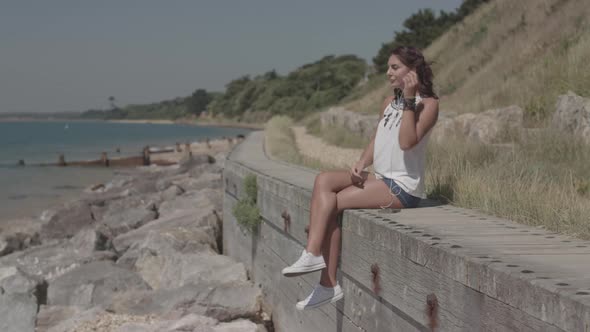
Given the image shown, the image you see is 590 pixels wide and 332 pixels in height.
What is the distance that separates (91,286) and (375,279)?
17.2 feet

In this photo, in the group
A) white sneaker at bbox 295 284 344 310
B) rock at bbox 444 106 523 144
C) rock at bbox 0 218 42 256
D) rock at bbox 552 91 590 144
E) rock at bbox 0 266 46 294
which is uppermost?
rock at bbox 552 91 590 144

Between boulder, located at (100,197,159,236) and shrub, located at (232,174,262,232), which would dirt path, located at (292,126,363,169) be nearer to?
shrub, located at (232,174,262,232)

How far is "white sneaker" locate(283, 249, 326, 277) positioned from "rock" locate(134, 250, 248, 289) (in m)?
3.64

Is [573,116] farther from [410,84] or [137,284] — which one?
[137,284]

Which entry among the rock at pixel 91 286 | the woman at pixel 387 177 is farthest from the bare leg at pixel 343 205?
the rock at pixel 91 286

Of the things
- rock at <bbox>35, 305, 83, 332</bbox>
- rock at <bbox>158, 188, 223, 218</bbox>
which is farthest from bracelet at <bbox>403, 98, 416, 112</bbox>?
rock at <bbox>158, 188, 223, 218</bbox>

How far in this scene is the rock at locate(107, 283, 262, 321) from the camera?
7699mm

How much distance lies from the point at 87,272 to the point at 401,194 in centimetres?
547

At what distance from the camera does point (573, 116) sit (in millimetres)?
9953

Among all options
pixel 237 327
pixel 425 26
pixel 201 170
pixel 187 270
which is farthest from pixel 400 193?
pixel 425 26

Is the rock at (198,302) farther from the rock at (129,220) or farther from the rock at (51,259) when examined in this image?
the rock at (129,220)

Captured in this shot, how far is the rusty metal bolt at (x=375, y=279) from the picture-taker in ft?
15.3

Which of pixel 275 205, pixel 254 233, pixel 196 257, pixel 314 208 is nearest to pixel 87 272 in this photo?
pixel 196 257

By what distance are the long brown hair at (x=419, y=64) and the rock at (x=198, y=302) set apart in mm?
3573
